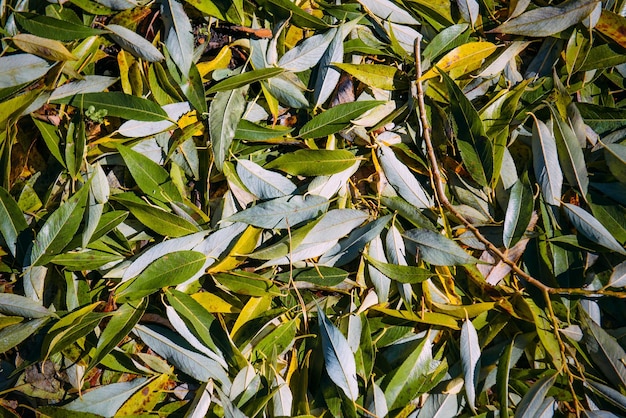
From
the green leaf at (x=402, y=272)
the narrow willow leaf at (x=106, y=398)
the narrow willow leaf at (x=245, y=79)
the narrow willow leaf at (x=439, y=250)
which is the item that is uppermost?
the narrow willow leaf at (x=245, y=79)

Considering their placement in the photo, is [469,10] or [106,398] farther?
[469,10]

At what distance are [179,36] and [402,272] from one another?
639mm

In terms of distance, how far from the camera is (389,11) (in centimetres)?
111

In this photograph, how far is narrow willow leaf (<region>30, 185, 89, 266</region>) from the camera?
960 millimetres

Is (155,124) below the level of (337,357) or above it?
above

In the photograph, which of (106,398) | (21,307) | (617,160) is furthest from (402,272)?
(21,307)

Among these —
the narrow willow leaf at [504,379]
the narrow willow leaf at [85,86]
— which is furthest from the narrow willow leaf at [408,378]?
the narrow willow leaf at [85,86]

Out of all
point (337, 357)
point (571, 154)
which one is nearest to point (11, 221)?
point (337, 357)

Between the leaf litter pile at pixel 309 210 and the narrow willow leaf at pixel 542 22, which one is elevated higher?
the narrow willow leaf at pixel 542 22

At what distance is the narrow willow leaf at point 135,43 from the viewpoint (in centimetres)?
103

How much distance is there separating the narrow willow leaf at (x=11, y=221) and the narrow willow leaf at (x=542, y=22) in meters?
1.01

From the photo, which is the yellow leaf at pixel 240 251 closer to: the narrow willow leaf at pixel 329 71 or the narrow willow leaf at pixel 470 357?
the narrow willow leaf at pixel 329 71

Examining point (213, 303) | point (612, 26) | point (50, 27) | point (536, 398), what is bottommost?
point (536, 398)

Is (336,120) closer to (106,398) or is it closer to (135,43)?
(135,43)
